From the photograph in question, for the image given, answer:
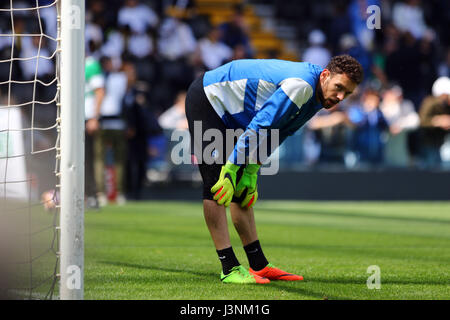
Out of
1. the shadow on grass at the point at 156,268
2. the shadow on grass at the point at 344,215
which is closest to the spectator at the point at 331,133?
the shadow on grass at the point at 344,215

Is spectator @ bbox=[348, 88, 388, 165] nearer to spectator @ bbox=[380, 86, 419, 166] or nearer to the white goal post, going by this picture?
spectator @ bbox=[380, 86, 419, 166]

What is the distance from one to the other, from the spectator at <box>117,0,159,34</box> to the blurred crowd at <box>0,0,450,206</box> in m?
0.03

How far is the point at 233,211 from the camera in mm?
5641

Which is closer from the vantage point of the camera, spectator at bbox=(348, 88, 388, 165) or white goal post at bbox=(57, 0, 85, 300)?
white goal post at bbox=(57, 0, 85, 300)

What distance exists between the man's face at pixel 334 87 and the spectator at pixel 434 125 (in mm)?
10121

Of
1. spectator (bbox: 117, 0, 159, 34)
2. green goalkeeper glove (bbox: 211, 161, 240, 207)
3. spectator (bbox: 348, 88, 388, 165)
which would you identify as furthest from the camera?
spectator (bbox: 117, 0, 159, 34)

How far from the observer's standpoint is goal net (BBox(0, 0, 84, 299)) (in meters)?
4.84

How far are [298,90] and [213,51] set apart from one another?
11.8 m

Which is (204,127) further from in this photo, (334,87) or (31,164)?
(31,164)

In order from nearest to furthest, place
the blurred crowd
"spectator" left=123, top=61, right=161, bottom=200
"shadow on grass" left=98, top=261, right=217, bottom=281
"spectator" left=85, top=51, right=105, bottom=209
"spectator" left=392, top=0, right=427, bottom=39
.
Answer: "shadow on grass" left=98, top=261, right=217, bottom=281
"spectator" left=85, top=51, right=105, bottom=209
the blurred crowd
"spectator" left=123, top=61, right=161, bottom=200
"spectator" left=392, top=0, right=427, bottom=39

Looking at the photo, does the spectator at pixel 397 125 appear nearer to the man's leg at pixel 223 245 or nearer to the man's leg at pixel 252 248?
the man's leg at pixel 252 248

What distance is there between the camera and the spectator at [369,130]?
1473 cm

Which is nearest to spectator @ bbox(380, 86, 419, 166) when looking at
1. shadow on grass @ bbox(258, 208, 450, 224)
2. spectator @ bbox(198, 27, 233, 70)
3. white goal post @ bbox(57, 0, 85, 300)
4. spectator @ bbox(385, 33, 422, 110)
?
spectator @ bbox(385, 33, 422, 110)

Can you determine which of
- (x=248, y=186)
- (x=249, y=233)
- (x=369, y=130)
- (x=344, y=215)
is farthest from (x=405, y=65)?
(x=248, y=186)
